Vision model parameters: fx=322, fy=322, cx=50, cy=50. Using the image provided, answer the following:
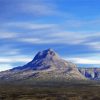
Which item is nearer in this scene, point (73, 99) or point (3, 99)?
point (3, 99)

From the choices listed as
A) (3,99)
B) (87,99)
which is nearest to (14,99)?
(3,99)

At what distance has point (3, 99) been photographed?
147 metres

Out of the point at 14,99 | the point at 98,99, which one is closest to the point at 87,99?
the point at 98,99

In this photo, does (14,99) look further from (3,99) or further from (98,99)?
(98,99)

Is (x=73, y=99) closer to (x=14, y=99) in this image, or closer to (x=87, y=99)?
(x=87, y=99)

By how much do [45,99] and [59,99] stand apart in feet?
22.2

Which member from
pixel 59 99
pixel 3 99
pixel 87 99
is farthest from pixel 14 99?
pixel 87 99

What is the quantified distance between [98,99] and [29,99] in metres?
33.0

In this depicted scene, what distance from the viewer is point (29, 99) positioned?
152125 millimetres

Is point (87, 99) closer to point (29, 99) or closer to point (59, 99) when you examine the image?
point (59, 99)

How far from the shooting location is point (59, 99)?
15288 cm

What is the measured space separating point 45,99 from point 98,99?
25418mm

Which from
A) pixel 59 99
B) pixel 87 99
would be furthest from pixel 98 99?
pixel 59 99

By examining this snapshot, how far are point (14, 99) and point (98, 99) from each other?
4006 cm
